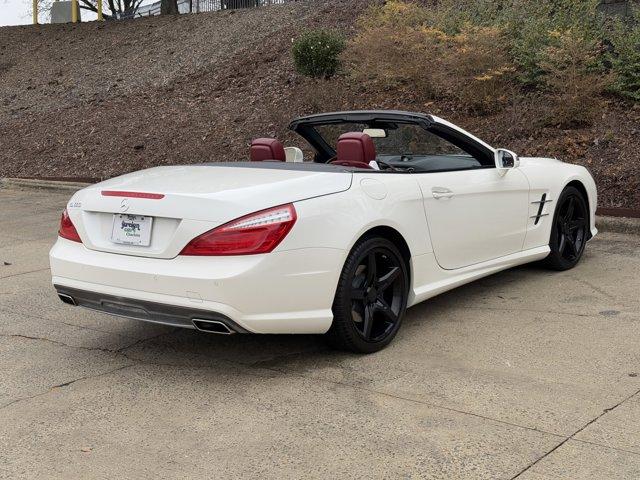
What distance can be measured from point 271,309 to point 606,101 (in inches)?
315

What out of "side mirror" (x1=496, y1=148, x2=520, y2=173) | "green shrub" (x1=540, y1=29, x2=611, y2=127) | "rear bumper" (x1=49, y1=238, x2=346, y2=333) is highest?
"green shrub" (x1=540, y1=29, x2=611, y2=127)

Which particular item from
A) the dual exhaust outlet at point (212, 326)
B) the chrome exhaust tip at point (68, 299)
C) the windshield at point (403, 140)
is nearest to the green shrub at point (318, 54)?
the windshield at point (403, 140)

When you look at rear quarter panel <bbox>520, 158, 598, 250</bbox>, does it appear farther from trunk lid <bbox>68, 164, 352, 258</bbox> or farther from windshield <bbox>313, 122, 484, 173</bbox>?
trunk lid <bbox>68, 164, 352, 258</bbox>

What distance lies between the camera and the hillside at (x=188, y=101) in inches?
400

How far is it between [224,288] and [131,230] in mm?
726

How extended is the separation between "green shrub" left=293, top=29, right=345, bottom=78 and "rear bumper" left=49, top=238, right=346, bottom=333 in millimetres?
10429

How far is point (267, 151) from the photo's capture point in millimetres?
5504

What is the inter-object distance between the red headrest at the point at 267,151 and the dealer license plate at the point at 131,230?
146 cm

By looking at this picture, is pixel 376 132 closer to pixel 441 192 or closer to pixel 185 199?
pixel 441 192

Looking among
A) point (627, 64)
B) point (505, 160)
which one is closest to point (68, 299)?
point (505, 160)

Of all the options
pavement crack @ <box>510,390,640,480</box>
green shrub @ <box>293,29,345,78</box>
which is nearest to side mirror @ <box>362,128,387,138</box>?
pavement crack @ <box>510,390,640,480</box>

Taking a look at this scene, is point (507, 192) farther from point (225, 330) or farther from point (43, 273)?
point (43, 273)

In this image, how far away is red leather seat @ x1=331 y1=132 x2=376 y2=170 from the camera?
16.3ft

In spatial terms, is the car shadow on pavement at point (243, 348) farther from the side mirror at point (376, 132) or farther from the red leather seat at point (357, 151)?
the side mirror at point (376, 132)
